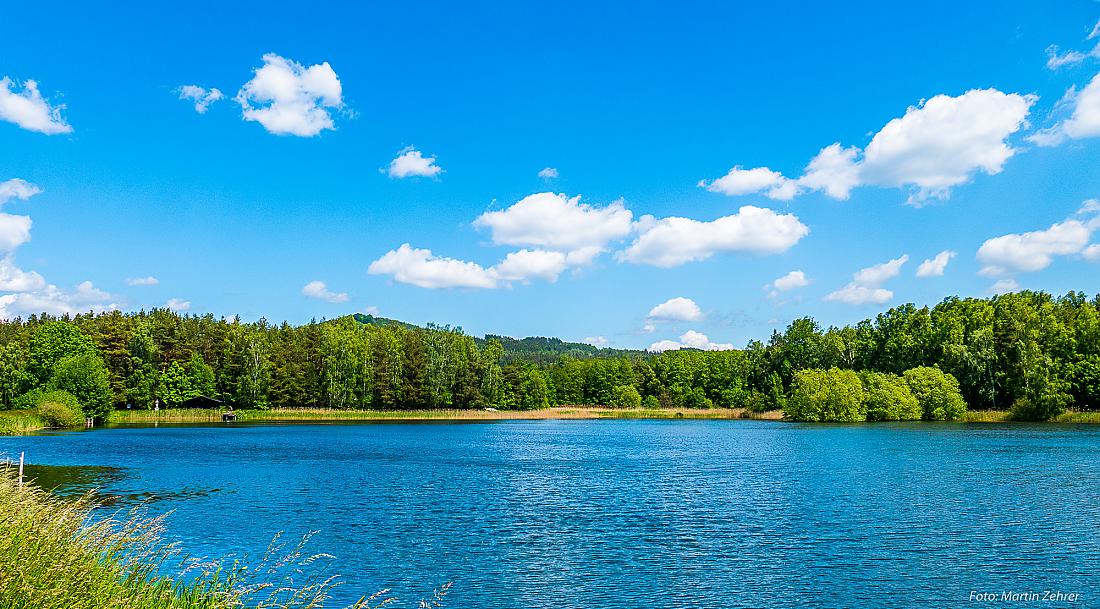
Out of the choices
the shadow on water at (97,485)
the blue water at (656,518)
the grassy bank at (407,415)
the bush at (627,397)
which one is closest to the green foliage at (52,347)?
the grassy bank at (407,415)

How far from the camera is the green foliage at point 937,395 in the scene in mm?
112250

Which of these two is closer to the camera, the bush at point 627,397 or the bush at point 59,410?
the bush at point 59,410

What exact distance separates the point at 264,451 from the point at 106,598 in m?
54.7

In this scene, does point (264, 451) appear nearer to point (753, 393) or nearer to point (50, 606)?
point (50, 606)

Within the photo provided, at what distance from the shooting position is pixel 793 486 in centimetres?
3947

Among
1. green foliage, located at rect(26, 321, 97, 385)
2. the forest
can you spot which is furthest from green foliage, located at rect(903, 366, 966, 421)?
green foliage, located at rect(26, 321, 97, 385)

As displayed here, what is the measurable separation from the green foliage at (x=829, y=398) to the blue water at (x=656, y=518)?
5238 centimetres

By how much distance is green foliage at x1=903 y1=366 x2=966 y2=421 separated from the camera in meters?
112

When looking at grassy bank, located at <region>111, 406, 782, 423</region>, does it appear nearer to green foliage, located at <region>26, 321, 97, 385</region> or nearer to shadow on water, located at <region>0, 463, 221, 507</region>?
green foliage, located at <region>26, 321, 97, 385</region>

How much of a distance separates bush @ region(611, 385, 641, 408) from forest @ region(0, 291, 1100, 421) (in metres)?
0.32

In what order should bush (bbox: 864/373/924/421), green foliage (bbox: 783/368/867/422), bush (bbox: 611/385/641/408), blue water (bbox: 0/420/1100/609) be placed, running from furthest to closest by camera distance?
bush (bbox: 611/385/641/408)
green foliage (bbox: 783/368/867/422)
bush (bbox: 864/373/924/421)
blue water (bbox: 0/420/1100/609)

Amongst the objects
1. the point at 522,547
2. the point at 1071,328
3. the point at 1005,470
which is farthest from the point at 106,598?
the point at 1071,328

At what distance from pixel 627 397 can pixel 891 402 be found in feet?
211

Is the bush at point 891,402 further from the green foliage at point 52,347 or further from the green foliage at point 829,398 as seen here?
the green foliage at point 52,347
